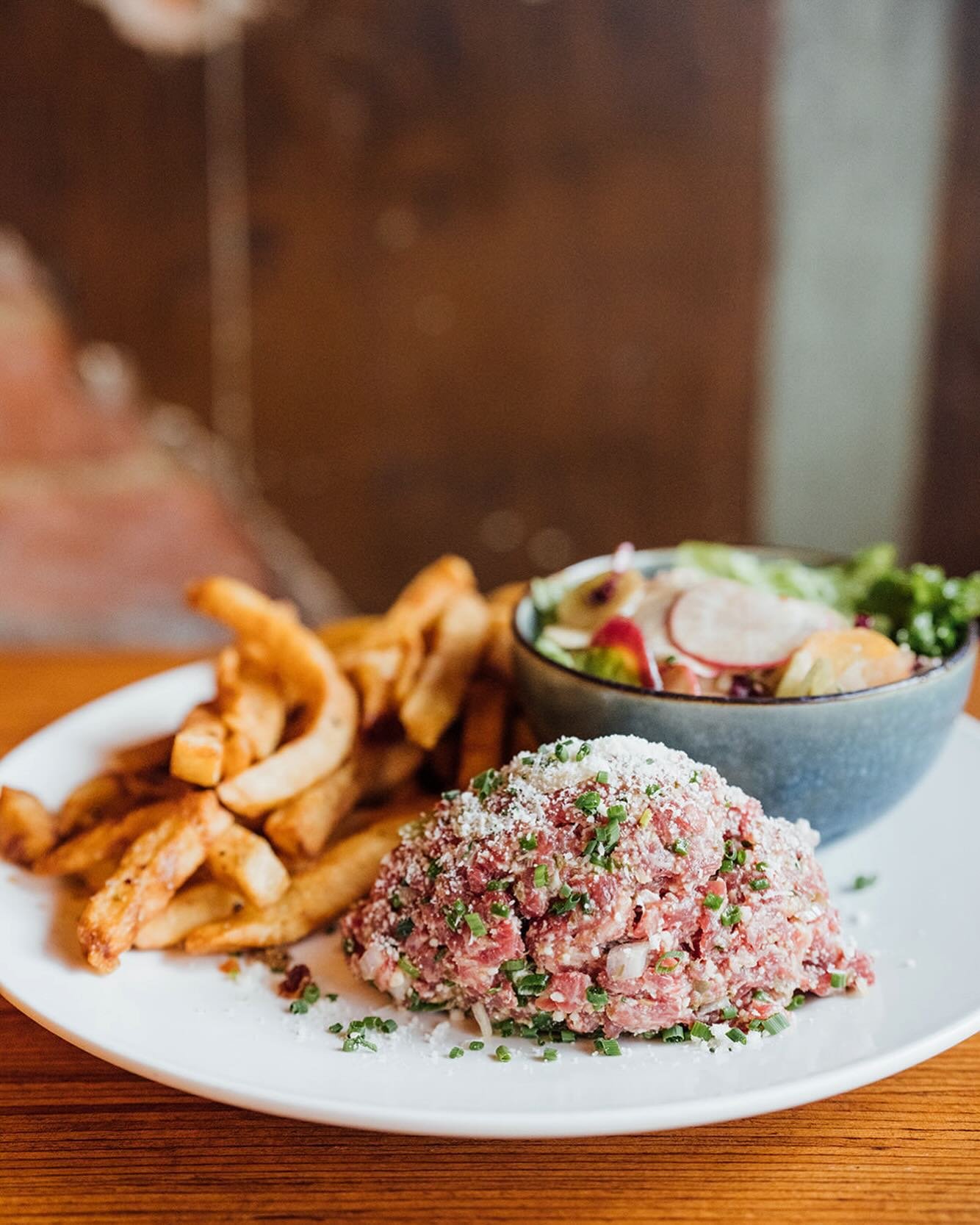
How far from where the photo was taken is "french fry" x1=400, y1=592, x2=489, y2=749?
1.90 m

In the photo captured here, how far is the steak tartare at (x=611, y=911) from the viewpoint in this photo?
4.40ft

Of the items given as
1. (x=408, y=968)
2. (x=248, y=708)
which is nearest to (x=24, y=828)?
(x=248, y=708)

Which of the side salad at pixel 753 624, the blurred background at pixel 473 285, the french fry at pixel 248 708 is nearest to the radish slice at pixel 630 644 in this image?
the side salad at pixel 753 624

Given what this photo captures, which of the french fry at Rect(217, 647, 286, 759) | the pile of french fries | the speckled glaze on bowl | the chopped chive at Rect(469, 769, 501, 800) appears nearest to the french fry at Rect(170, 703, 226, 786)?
the pile of french fries

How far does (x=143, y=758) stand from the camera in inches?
77.7

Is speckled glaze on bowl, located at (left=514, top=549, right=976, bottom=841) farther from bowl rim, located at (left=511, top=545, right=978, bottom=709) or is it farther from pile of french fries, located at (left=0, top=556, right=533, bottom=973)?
pile of french fries, located at (left=0, top=556, right=533, bottom=973)

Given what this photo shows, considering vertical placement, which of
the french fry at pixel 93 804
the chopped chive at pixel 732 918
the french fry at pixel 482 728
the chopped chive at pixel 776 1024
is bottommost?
the french fry at pixel 93 804

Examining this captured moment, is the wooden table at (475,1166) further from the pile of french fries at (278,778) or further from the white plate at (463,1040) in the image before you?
the pile of french fries at (278,778)

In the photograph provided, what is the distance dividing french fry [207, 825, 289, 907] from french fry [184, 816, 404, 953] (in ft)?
0.07

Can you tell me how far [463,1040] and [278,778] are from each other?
0.51 metres

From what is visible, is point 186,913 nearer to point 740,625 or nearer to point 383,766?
point 383,766

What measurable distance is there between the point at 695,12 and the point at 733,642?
3.71m

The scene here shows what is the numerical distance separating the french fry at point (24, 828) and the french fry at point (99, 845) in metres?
0.02

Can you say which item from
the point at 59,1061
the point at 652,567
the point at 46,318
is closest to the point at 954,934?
the point at 652,567
